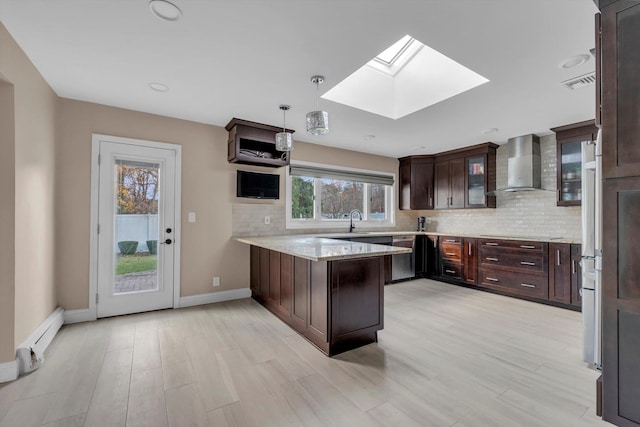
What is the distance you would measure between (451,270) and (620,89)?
410 cm

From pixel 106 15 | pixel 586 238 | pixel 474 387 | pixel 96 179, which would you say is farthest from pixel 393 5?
pixel 96 179

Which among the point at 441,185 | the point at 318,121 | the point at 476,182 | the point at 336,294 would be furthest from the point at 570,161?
the point at 336,294

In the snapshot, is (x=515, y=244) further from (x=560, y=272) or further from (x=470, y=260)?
(x=470, y=260)

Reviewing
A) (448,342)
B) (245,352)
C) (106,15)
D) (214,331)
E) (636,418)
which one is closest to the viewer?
(636,418)

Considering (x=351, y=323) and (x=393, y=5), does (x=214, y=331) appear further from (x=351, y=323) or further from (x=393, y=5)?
(x=393, y=5)

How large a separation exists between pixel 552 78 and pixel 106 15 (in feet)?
11.4

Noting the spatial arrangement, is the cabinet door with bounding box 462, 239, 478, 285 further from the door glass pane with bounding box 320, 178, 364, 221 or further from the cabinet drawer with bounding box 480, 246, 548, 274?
the door glass pane with bounding box 320, 178, 364, 221

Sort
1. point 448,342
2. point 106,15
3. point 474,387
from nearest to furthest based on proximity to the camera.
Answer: point 106,15 < point 474,387 < point 448,342

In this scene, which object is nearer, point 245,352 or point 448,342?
point 245,352

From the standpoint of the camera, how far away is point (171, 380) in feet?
6.75

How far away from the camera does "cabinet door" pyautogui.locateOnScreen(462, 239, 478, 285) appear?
4.68m

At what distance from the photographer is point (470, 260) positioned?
187 inches

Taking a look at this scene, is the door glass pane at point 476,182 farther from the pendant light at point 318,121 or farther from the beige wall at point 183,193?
the pendant light at point 318,121

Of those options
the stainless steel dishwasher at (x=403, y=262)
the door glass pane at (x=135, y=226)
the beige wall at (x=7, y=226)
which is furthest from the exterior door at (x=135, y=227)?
the stainless steel dishwasher at (x=403, y=262)
